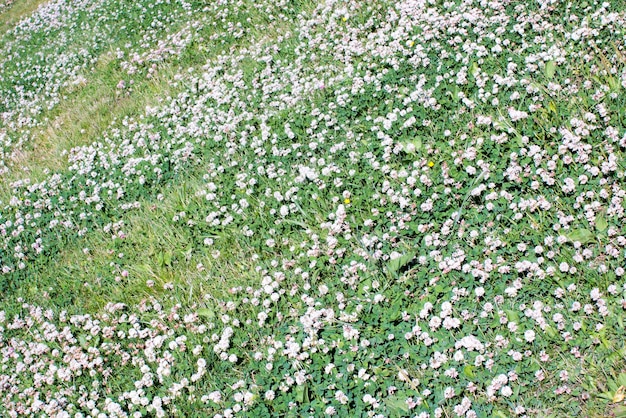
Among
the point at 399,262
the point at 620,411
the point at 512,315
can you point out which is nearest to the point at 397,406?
the point at 512,315

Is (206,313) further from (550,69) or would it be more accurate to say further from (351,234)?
(550,69)

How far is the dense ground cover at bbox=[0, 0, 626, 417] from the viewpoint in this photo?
14.8 feet

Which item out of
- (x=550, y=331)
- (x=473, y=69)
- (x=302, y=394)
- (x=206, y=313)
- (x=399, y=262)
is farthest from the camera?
(x=473, y=69)

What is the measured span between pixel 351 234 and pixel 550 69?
2722mm

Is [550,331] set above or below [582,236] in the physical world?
below

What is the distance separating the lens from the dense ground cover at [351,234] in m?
4.52

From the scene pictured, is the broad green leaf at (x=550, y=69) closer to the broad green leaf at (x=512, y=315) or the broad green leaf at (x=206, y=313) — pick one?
the broad green leaf at (x=512, y=315)

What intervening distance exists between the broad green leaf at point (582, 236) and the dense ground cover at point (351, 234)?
0.02 metres

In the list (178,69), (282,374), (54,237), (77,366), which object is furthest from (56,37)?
(282,374)

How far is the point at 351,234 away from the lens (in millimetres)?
5781

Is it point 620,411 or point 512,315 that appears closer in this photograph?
point 620,411

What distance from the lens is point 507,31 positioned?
7.28 metres

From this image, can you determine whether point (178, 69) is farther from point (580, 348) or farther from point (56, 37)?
point (580, 348)

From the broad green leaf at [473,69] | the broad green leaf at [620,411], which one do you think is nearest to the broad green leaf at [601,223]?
the broad green leaf at [620,411]
